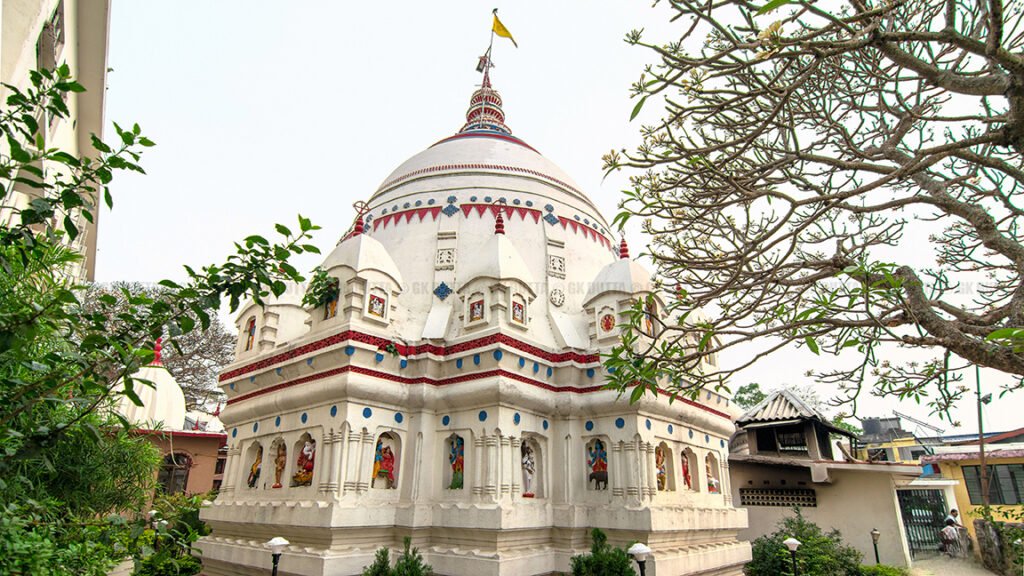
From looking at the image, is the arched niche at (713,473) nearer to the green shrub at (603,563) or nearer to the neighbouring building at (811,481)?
the neighbouring building at (811,481)

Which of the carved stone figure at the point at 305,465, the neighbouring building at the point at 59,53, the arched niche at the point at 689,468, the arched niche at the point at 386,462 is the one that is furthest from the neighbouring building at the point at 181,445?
the arched niche at the point at 689,468

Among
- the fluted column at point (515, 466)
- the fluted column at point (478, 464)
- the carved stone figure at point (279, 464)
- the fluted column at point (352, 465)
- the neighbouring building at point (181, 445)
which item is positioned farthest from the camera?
the neighbouring building at point (181, 445)

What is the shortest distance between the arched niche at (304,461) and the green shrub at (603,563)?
4.77 meters

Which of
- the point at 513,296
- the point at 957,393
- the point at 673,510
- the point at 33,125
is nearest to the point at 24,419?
the point at 33,125

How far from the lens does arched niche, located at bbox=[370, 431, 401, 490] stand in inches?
388

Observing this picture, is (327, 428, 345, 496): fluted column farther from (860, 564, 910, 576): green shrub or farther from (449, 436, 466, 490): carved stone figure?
(860, 564, 910, 576): green shrub

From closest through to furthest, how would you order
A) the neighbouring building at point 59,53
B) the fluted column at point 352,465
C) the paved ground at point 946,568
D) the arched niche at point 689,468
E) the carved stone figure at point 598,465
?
the neighbouring building at point 59,53
the fluted column at point 352,465
the carved stone figure at point 598,465
the arched niche at point 689,468
the paved ground at point 946,568

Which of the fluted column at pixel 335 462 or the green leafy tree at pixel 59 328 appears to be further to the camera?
the fluted column at pixel 335 462

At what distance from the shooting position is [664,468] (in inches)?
440

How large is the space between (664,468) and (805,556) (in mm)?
3694

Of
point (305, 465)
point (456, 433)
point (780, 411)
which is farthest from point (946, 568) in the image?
point (305, 465)

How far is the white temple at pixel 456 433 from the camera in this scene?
9438 millimetres

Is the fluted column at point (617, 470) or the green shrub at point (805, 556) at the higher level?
the fluted column at point (617, 470)

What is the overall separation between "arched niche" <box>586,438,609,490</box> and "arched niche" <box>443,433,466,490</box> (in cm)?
244
